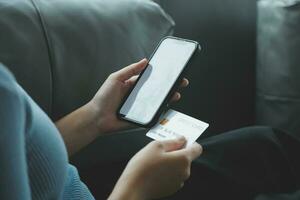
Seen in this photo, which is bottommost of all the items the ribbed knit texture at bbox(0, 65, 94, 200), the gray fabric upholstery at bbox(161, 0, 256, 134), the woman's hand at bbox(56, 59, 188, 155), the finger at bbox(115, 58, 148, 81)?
the gray fabric upholstery at bbox(161, 0, 256, 134)

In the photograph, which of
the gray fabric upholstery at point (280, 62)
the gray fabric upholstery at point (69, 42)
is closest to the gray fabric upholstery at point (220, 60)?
the gray fabric upholstery at point (280, 62)

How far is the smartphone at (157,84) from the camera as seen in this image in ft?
2.45

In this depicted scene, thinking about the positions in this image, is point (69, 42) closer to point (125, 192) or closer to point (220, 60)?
point (125, 192)

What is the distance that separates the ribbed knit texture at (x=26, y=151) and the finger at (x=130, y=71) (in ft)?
0.89

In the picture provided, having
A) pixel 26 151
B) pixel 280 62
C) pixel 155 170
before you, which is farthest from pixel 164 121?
pixel 280 62

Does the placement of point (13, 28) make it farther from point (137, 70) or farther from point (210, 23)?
point (210, 23)

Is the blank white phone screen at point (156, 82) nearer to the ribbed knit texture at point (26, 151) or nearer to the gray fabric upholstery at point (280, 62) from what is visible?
the ribbed knit texture at point (26, 151)

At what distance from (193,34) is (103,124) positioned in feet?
1.55

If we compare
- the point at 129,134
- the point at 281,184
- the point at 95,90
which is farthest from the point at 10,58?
the point at 281,184

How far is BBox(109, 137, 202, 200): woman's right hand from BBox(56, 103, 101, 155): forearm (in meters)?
0.18

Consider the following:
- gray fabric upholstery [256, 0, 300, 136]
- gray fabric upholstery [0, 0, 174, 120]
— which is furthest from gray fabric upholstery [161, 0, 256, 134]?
gray fabric upholstery [0, 0, 174, 120]

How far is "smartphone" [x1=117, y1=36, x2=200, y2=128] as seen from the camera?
748 mm

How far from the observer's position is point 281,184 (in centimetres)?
83

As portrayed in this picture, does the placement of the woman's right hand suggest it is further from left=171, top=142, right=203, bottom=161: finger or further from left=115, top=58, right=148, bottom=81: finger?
left=115, top=58, right=148, bottom=81: finger
